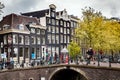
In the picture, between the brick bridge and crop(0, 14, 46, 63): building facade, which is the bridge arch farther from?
crop(0, 14, 46, 63): building facade

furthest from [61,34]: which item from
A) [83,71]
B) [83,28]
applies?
[83,71]

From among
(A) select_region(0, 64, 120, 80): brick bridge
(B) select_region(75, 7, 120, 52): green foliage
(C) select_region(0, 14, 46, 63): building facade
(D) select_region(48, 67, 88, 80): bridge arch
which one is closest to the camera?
(A) select_region(0, 64, 120, 80): brick bridge

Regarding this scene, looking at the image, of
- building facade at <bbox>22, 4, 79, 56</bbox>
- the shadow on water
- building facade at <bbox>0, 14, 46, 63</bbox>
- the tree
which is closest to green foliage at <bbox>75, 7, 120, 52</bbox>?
the tree

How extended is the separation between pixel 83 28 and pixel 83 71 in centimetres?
1357

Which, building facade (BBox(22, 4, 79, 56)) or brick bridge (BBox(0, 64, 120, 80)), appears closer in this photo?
brick bridge (BBox(0, 64, 120, 80))

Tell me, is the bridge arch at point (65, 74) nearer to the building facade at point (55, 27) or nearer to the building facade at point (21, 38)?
the building facade at point (21, 38)

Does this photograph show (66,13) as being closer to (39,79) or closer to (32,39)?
(32,39)

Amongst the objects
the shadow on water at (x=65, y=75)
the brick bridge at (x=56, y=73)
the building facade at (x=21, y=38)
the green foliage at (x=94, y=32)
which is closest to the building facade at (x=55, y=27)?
the building facade at (x=21, y=38)

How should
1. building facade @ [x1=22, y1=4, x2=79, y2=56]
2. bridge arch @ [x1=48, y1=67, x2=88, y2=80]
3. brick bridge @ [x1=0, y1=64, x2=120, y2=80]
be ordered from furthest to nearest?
building facade @ [x1=22, y1=4, x2=79, y2=56]
bridge arch @ [x1=48, y1=67, x2=88, y2=80]
brick bridge @ [x1=0, y1=64, x2=120, y2=80]

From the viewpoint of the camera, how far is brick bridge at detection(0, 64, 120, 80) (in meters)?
28.0

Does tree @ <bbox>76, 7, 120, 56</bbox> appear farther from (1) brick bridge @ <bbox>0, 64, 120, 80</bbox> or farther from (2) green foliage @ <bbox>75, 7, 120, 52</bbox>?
(1) brick bridge @ <bbox>0, 64, 120, 80</bbox>

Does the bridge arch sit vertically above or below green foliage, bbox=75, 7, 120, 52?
below

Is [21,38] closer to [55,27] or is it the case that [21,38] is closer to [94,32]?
[55,27]

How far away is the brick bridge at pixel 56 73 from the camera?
28.0 meters
